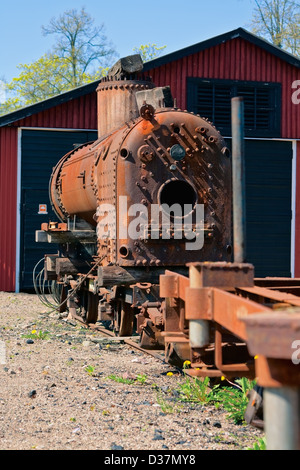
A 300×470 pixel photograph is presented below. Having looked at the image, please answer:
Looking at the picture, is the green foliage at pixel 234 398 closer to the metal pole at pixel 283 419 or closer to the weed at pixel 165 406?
the weed at pixel 165 406

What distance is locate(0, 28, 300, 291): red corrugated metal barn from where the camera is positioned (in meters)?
17.4

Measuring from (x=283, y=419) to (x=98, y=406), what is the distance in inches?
128

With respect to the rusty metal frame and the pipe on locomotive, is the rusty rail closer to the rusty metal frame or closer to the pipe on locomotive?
the rusty metal frame

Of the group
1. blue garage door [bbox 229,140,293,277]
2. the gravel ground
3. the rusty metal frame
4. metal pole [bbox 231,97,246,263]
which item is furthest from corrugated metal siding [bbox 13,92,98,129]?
metal pole [bbox 231,97,246,263]

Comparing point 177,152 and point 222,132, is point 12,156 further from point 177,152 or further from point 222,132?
point 177,152

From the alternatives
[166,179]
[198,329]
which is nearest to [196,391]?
[198,329]

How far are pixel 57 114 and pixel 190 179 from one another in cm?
915

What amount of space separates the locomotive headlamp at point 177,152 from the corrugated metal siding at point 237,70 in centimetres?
890

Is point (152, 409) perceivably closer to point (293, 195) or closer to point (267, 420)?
point (267, 420)

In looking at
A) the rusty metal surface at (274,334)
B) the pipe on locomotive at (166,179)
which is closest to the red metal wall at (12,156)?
the pipe on locomotive at (166,179)

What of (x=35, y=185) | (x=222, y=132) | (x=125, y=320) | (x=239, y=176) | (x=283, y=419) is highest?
(x=222, y=132)

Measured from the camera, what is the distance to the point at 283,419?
9.39ft

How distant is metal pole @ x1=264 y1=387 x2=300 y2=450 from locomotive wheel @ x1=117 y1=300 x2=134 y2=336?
267 inches
